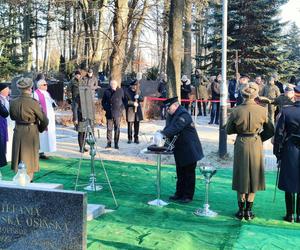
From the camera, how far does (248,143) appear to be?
7.11 metres

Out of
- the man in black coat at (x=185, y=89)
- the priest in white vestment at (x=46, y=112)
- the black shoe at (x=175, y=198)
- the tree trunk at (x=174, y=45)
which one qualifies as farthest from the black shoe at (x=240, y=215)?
the man in black coat at (x=185, y=89)

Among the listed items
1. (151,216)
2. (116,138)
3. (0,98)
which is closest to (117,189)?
(151,216)

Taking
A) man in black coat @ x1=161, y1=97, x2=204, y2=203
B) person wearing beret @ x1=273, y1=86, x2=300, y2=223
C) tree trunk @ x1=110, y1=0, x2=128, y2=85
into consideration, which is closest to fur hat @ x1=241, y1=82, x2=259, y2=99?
person wearing beret @ x1=273, y1=86, x2=300, y2=223

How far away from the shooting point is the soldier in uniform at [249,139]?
23.0 ft

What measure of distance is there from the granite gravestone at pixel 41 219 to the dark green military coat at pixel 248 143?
3164 millimetres

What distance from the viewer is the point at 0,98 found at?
921 centimetres

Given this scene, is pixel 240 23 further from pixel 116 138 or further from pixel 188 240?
pixel 188 240

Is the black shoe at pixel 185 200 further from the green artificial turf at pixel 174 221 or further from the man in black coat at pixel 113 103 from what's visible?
the man in black coat at pixel 113 103

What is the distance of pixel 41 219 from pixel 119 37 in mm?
16102

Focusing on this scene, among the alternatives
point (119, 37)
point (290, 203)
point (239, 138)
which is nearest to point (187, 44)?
point (119, 37)

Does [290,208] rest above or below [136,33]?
below

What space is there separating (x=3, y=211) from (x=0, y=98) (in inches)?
188

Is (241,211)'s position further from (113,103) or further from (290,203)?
(113,103)

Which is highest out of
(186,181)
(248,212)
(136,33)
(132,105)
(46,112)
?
(136,33)
